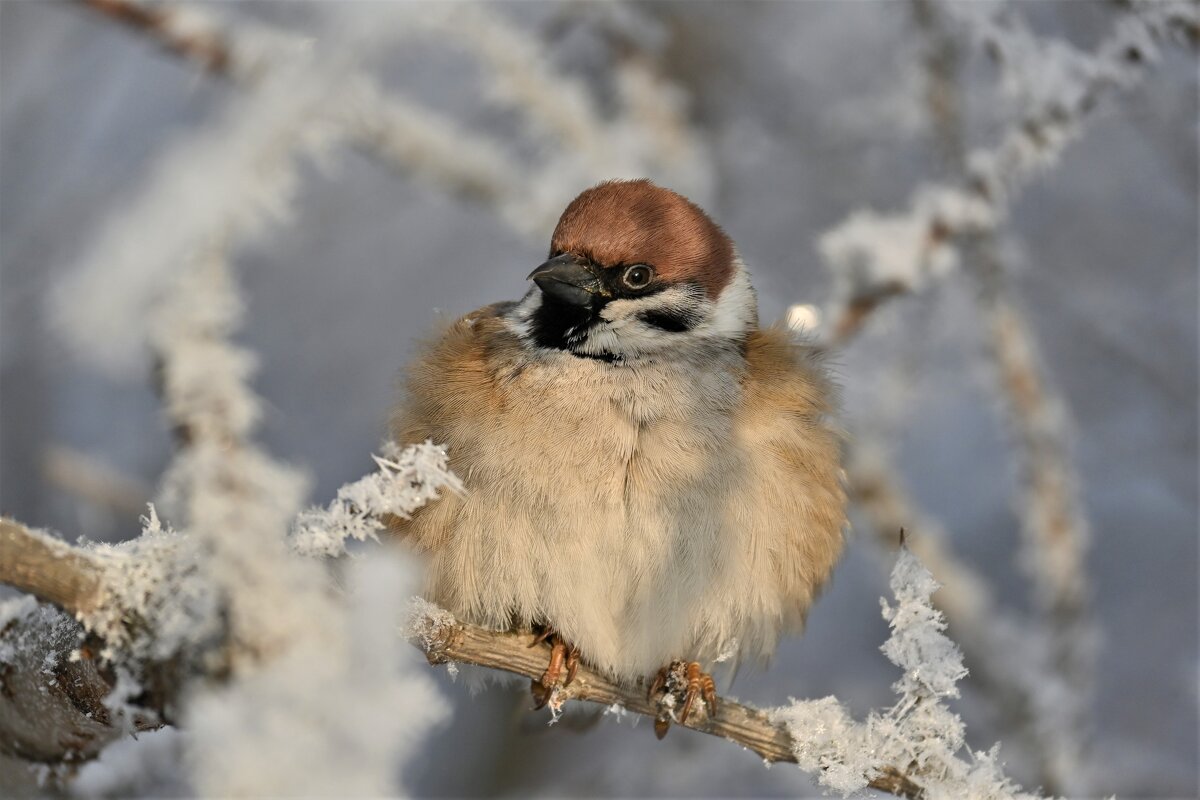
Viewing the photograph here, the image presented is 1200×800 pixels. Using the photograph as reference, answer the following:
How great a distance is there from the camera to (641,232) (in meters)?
3.17

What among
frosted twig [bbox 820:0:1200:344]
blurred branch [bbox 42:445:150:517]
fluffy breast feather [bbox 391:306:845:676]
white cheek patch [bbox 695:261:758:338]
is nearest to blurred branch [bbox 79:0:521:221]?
fluffy breast feather [bbox 391:306:845:676]

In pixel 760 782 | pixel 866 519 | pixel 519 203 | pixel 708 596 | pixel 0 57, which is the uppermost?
pixel 0 57

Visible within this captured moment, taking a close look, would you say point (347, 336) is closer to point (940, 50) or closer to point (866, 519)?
point (866, 519)

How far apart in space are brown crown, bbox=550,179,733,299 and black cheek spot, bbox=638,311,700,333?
0.11 meters

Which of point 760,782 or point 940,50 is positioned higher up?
point 940,50

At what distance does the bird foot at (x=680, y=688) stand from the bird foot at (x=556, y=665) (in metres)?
0.26

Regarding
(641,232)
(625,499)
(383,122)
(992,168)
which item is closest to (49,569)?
(625,499)

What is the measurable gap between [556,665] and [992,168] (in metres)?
1.98

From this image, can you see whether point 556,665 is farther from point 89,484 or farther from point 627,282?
point 89,484

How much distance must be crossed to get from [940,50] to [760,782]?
338 centimetres

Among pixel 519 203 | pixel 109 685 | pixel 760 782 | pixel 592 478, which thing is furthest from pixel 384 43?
pixel 760 782

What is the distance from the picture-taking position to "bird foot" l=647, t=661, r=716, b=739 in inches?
117

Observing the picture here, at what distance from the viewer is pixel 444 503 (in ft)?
9.30

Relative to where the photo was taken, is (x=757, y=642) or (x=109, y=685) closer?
(x=109, y=685)
